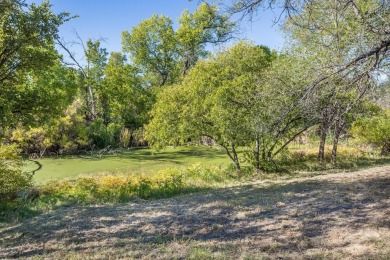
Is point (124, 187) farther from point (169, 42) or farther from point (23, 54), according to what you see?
point (169, 42)

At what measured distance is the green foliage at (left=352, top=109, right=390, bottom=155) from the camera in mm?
13652

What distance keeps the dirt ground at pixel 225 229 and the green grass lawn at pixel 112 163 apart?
18.4 ft

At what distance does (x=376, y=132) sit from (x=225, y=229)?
12.0 metres

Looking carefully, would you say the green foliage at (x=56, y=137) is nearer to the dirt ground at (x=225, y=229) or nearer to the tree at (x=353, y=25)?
the dirt ground at (x=225, y=229)

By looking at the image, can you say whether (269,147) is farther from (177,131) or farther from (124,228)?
(124,228)

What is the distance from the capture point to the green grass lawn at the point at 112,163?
12.4 m

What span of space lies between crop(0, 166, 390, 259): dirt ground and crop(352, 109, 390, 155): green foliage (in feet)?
23.7

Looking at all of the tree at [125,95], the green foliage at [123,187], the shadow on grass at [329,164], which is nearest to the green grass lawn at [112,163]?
the shadow on grass at [329,164]

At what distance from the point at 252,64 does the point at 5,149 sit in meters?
8.19

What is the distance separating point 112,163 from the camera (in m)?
14.4

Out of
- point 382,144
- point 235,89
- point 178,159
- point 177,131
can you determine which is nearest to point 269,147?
point 235,89

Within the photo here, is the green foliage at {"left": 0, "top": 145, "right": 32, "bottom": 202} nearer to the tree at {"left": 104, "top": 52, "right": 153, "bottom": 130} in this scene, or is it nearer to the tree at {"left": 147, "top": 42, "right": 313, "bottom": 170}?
the tree at {"left": 147, "top": 42, "right": 313, "bottom": 170}

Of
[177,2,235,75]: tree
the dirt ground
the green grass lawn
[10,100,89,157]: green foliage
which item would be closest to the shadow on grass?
the green grass lawn

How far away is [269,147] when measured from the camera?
11617 millimetres
